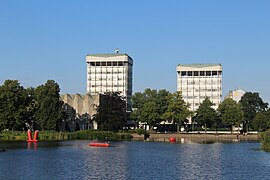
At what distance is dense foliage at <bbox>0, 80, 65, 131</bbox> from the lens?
401 feet

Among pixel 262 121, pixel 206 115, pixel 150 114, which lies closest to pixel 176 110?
pixel 150 114

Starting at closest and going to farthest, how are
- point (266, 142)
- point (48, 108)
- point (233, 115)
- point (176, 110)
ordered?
1. point (266, 142)
2. point (48, 108)
3. point (176, 110)
4. point (233, 115)

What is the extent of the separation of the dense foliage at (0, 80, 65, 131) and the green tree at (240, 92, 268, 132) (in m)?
71.7

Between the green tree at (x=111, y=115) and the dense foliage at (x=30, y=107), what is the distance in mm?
12101

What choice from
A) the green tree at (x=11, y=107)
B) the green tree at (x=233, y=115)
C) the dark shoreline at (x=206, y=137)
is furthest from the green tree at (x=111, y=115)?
the green tree at (x=233, y=115)

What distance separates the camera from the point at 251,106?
179 m

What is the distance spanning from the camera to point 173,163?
206 ft

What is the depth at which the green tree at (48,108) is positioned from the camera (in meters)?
128

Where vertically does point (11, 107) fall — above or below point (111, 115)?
above

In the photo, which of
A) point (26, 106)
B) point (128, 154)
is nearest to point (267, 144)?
point (128, 154)

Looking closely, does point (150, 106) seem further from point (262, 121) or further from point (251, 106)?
point (251, 106)

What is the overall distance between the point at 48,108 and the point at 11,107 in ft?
32.1

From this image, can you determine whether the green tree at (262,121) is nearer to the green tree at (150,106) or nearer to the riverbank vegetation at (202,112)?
the riverbank vegetation at (202,112)

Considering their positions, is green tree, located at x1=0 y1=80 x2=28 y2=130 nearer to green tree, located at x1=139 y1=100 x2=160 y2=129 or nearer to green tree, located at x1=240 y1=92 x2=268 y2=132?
green tree, located at x1=139 y1=100 x2=160 y2=129
